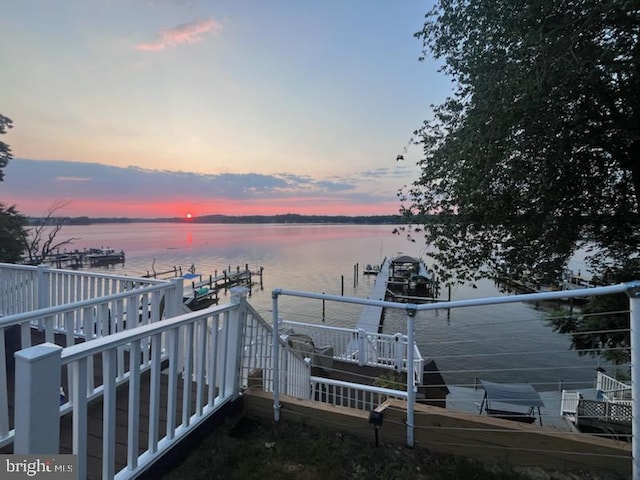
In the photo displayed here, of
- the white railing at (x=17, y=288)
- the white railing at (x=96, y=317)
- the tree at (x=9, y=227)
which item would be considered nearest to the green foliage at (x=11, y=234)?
the tree at (x=9, y=227)

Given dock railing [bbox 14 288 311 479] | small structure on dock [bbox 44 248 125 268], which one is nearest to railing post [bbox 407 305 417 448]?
dock railing [bbox 14 288 311 479]

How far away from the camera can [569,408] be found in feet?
25.5

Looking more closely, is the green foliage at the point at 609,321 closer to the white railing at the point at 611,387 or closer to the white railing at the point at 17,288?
the white railing at the point at 611,387

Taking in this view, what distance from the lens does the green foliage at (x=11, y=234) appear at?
16281 millimetres

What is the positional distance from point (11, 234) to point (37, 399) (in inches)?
843

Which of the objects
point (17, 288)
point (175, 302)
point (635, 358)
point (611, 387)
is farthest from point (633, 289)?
point (611, 387)

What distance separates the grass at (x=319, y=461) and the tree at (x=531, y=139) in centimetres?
346

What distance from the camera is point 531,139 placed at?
4051mm

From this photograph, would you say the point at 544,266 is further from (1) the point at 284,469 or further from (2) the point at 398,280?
(2) the point at 398,280

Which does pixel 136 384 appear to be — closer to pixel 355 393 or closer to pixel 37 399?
pixel 37 399

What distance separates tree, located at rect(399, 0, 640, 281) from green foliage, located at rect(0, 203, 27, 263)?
20.2 m

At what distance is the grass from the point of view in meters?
2.00

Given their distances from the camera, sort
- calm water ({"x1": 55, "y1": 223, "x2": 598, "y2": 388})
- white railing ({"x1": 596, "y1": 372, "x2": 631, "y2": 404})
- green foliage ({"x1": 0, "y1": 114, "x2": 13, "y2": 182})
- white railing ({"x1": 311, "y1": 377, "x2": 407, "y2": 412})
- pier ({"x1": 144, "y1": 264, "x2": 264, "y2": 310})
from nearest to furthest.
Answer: white railing ({"x1": 311, "y1": 377, "x2": 407, "y2": 412})
white railing ({"x1": 596, "y1": 372, "x2": 631, "y2": 404})
calm water ({"x1": 55, "y1": 223, "x2": 598, "y2": 388})
green foliage ({"x1": 0, "y1": 114, "x2": 13, "y2": 182})
pier ({"x1": 144, "y1": 264, "x2": 264, "y2": 310})

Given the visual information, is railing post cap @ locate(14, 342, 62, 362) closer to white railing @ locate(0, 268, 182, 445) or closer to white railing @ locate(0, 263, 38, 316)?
white railing @ locate(0, 268, 182, 445)
